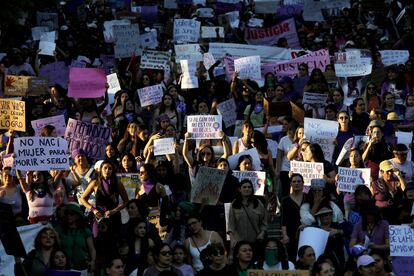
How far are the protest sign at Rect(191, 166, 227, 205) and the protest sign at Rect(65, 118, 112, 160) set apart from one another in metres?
2.79

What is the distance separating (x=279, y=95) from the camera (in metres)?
23.4

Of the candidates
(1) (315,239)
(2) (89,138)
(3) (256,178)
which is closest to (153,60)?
(2) (89,138)

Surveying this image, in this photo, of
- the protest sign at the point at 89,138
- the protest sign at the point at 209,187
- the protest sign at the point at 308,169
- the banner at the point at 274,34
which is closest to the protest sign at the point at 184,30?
the banner at the point at 274,34

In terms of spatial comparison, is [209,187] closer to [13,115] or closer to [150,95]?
[13,115]

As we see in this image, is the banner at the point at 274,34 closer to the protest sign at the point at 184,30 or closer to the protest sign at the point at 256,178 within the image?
the protest sign at the point at 184,30

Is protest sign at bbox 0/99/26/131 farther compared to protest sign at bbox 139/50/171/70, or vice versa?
protest sign at bbox 139/50/171/70

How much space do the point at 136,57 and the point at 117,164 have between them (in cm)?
707

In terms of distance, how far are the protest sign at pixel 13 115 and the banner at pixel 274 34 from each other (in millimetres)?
9752

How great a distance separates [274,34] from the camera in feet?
102

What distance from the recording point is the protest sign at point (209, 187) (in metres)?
19.1

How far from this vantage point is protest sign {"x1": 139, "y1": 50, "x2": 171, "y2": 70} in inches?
1036

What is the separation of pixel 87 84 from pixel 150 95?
3.66 feet

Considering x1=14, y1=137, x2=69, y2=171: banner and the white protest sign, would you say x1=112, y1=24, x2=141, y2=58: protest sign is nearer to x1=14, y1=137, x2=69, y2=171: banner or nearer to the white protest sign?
the white protest sign

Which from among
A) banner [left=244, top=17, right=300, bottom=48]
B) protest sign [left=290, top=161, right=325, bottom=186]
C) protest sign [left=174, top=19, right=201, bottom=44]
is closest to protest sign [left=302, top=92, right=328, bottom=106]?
protest sign [left=290, top=161, right=325, bottom=186]
